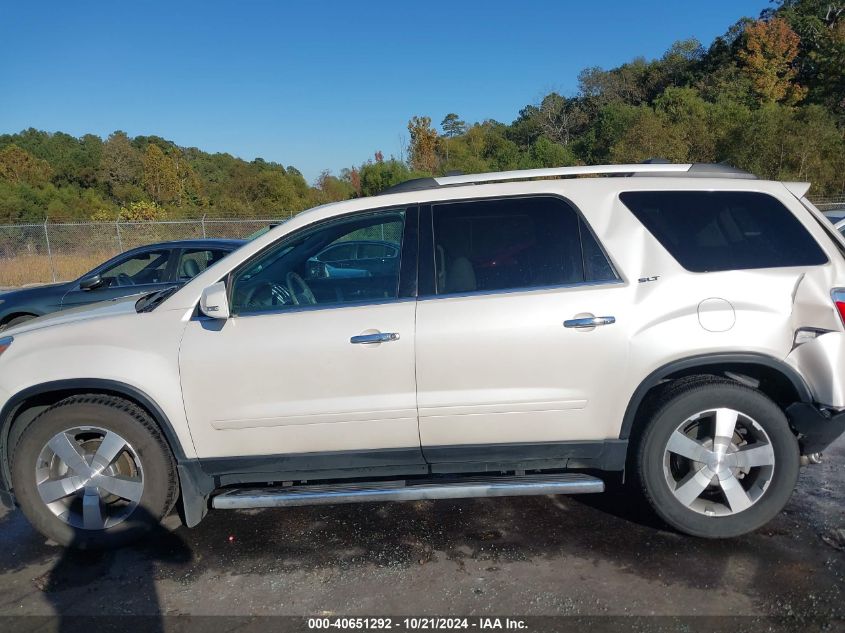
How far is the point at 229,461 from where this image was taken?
11.3 feet

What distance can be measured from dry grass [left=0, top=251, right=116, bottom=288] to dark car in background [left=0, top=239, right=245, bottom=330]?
47.5 ft

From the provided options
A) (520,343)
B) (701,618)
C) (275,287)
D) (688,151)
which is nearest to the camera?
(701,618)

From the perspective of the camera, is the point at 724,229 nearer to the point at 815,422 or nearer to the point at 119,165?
the point at 815,422

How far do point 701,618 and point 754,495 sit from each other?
86cm

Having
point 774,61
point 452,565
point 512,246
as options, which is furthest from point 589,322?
point 774,61

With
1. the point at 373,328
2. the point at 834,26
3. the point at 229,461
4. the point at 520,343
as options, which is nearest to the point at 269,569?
the point at 229,461

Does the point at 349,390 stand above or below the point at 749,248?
below

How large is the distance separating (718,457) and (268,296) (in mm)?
2552

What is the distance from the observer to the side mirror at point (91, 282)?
7.79 m

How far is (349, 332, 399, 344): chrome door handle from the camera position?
10.7 feet

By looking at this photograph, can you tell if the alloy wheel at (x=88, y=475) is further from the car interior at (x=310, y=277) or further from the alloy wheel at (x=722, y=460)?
the alloy wheel at (x=722, y=460)

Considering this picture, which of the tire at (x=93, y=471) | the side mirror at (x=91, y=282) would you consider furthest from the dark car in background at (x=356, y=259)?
the side mirror at (x=91, y=282)

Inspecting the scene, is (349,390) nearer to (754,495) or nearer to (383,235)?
(383,235)

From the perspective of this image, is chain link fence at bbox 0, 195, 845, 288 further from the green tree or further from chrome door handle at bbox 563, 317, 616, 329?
the green tree
